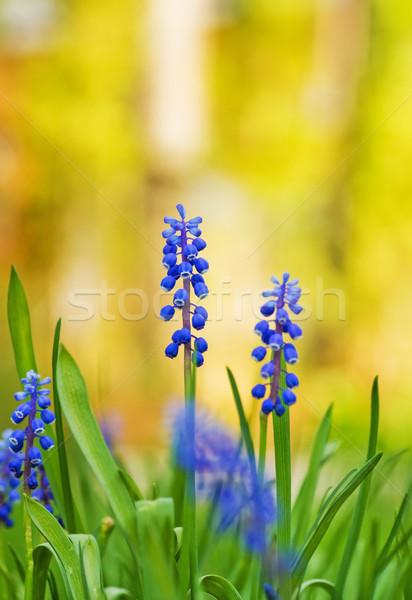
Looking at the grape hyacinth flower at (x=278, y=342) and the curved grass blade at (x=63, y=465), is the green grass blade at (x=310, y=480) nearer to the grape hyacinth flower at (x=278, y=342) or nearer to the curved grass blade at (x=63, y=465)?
the grape hyacinth flower at (x=278, y=342)

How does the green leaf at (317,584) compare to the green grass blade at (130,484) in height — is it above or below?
below

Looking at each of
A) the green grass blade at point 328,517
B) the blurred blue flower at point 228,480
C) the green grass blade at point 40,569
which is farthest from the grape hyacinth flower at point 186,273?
the green grass blade at point 40,569

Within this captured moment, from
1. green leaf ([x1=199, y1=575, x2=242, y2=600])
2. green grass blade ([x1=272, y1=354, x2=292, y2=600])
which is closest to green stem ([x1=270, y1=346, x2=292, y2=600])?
green grass blade ([x1=272, y1=354, x2=292, y2=600])

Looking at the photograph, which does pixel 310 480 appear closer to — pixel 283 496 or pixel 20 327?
pixel 283 496

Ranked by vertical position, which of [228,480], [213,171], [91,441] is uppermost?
[213,171]

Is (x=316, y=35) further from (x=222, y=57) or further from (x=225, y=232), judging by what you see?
(x=225, y=232)

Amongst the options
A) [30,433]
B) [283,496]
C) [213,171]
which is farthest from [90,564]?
[213,171]

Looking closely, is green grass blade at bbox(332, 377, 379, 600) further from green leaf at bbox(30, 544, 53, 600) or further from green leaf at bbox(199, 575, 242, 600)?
green leaf at bbox(30, 544, 53, 600)
